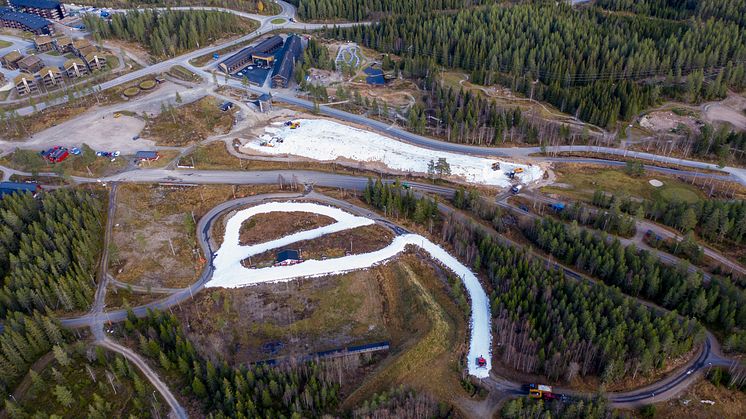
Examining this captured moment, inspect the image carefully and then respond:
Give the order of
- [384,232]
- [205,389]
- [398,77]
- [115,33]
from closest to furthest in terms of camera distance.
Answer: [205,389]
[384,232]
[398,77]
[115,33]

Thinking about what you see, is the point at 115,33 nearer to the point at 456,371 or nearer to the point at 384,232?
the point at 384,232

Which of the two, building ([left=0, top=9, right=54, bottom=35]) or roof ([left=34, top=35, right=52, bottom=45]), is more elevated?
building ([left=0, top=9, right=54, bottom=35])

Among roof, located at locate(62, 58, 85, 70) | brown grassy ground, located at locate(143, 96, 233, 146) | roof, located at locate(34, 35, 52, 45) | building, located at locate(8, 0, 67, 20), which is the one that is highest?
building, located at locate(8, 0, 67, 20)

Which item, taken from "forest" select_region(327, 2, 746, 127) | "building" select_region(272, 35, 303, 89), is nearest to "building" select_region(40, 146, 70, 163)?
"building" select_region(272, 35, 303, 89)

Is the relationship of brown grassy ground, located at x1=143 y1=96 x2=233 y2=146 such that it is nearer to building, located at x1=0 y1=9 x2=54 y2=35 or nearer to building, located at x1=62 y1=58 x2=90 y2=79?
building, located at x1=62 y1=58 x2=90 y2=79

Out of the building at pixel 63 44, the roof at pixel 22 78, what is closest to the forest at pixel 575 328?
the roof at pixel 22 78

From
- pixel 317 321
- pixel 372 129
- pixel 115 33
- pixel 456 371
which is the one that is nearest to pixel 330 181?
pixel 372 129

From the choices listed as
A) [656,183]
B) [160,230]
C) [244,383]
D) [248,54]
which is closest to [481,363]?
[244,383]
